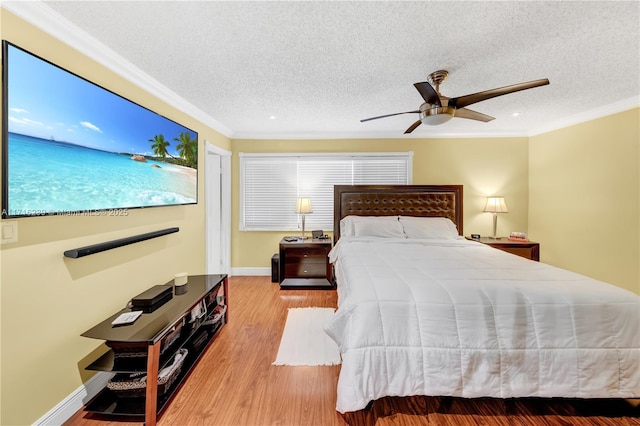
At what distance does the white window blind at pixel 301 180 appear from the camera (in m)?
4.25

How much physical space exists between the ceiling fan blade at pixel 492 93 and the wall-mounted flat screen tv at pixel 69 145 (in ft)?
8.72

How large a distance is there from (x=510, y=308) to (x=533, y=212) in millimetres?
3509

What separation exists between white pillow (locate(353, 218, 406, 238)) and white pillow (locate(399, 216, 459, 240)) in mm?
126

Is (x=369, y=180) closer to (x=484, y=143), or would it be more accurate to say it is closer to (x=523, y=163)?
(x=484, y=143)

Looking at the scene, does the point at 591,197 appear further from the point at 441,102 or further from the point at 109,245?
the point at 109,245

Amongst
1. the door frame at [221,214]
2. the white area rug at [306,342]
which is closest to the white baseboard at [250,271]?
the door frame at [221,214]

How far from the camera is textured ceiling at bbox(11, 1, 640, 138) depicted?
148 centimetres

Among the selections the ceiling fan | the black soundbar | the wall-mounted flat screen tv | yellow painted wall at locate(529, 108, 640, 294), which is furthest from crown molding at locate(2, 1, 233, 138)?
yellow painted wall at locate(529, 108, 640, 294)

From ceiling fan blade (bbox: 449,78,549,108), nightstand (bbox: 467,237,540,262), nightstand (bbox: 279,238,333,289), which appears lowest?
nightstand (bbox: 279,238,333,289)

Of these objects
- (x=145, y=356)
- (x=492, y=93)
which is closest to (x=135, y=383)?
(x=145, y=356)

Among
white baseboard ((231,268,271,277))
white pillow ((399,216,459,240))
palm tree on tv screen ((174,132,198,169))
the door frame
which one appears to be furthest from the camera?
white baseboard ((231,268,271,277))

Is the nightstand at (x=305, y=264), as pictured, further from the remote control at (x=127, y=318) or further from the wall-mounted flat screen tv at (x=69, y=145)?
the remote control at (x=127, y=318)

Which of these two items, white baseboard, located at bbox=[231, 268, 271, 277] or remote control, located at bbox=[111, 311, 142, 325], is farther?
white baseboard, located at bbox=[231, 268, 271, 277]

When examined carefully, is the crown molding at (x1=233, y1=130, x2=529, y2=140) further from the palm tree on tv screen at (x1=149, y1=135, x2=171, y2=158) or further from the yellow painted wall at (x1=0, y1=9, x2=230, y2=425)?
the yellow painted wall at (x1=0, y1=9, x2=230, y2=425)
